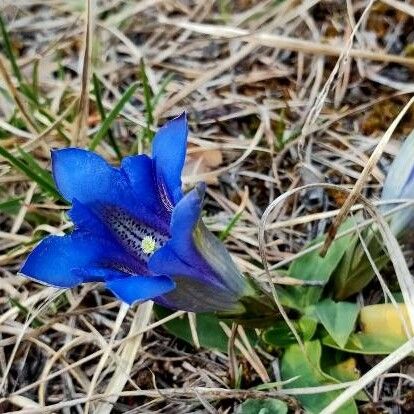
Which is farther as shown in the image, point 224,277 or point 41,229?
point 41,229

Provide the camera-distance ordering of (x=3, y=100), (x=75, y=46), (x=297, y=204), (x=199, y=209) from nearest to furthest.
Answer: (x=199, y=209) → (x=297, y=204) → (x=3, y=100) → (x=75, y=46)

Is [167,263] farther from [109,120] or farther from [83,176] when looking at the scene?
[109,120]

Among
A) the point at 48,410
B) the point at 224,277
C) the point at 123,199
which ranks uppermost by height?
the point at 123,199

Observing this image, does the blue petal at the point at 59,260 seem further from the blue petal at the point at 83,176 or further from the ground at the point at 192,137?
the ground at the point at 192,137

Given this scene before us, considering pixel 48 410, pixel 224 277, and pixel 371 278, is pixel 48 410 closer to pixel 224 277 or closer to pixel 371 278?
pixel 224 277

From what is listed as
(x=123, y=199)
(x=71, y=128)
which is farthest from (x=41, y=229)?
(x=123, y=199)

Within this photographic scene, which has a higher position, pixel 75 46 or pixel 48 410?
pixel 75 46
